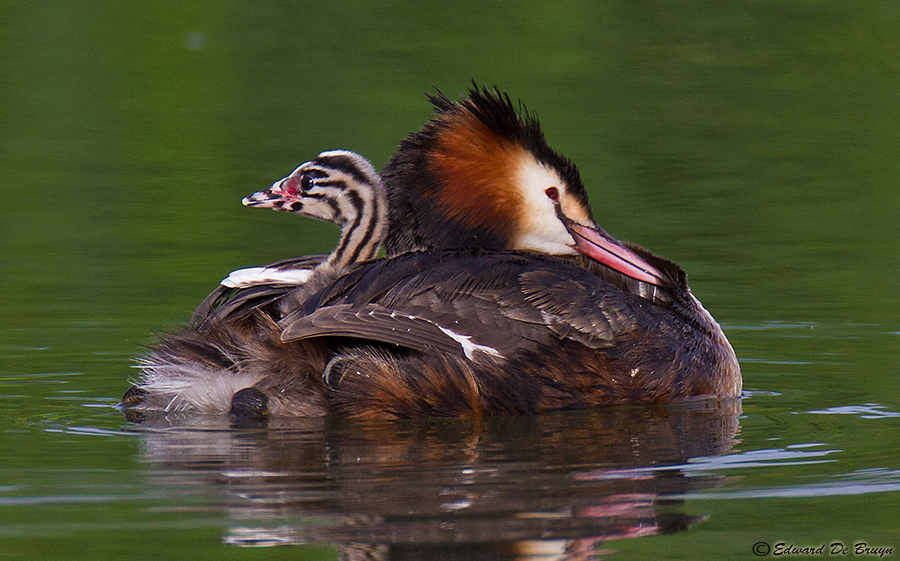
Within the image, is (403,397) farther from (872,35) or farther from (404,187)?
(872,35)

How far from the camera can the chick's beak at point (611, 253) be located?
20.3ft

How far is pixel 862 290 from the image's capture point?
8.22m

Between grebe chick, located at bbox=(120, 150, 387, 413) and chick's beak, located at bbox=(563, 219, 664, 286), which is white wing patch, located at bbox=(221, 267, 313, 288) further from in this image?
chick's beak, located at bbox=(563, 219, 664, 286)

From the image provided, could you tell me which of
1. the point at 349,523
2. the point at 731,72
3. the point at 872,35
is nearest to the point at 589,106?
the point at 731,72

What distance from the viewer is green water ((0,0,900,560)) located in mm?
4328

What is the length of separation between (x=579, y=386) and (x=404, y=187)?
1.11 m

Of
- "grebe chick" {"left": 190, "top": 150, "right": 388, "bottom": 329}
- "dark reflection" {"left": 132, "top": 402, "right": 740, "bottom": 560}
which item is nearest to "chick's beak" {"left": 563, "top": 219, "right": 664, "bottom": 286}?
"dark reflection" {"left": 132, "top": 402, "right": 740, "bottom": 560}

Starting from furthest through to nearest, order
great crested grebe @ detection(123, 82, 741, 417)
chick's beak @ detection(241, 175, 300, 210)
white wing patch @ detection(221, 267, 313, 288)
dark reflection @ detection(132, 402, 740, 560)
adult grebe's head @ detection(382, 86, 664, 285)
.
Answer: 1. chick's beak @ detection(241, 175, 300, 210)
2. adult grebe's head @ detection(382, 86, 664, 285)
3. white wing patch @ detection(221, 267, 313, 288)
4. great crested grebe @ detection(123, 82, 741, 417)
5. dark reflection @ detection(132, 402, 740, 560)

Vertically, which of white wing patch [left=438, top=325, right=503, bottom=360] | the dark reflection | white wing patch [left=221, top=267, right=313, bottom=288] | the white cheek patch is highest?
the white cheek patch

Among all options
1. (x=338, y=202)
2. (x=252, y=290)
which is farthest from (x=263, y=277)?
(x=338, y=202)

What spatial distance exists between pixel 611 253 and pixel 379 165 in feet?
18.0

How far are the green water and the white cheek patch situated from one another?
889 mm

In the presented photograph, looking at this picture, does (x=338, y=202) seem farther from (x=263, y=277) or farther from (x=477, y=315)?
(x=477, y=315)

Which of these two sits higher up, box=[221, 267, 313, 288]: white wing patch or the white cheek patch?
the white cheek patch
